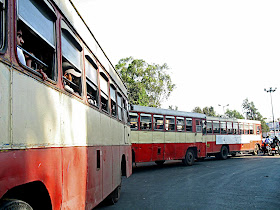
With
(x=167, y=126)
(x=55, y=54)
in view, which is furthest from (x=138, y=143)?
(x=55, y=54)

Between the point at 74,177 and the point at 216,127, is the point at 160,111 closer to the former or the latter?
the point at 216,127

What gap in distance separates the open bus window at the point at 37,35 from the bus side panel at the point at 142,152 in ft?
38.1

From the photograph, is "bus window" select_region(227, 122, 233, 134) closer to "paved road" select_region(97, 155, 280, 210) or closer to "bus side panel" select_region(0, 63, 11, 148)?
"paved road" select_region(97, 155, 280, 210)

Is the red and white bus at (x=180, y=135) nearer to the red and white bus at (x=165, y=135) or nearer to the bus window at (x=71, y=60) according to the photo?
the red and white bus at (x=165, y=135)

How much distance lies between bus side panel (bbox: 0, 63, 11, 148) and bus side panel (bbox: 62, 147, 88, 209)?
3.91ft

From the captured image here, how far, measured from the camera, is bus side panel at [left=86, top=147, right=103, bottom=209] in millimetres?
4438

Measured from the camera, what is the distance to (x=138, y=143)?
14.8 metres

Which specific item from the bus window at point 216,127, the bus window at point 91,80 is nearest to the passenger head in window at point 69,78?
the bus window at point 91,80

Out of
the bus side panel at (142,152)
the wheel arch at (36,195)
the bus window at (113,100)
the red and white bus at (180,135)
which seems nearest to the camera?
the wheel arch at (36,195)

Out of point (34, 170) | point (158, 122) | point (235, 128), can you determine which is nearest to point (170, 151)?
point (158, 122)

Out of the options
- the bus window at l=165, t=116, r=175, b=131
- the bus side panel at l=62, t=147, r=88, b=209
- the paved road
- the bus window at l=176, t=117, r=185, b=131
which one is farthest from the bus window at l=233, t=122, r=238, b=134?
the bus side panel at l=62, t=147, r=88, b=209

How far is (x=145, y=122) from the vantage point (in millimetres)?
15406

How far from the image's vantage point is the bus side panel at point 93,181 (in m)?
4.44

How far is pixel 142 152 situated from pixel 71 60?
11.4 meters
